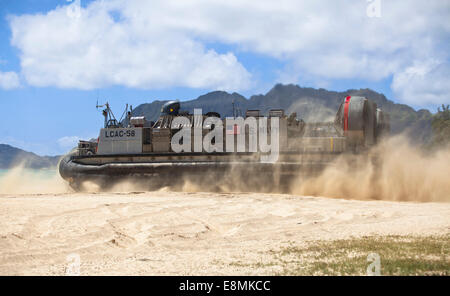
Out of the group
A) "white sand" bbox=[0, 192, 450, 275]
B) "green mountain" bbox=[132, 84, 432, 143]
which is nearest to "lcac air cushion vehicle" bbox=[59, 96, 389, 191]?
"white sand" bbox=[0, 192, 450, 275]

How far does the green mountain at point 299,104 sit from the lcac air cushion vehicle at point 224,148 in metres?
59.5

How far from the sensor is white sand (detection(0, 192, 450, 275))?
4180mm

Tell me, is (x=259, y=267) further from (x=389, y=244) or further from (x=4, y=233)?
(x=4, y=233)

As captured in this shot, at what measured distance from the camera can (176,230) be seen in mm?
6113

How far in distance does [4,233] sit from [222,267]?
313 cm

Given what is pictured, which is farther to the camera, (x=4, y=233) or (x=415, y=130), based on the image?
(x=415, y=130)

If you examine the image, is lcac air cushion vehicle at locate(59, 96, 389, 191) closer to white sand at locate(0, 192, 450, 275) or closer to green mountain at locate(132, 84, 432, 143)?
white sand at locate(0, 192, 450, 275)

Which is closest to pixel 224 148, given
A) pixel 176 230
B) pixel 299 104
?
pixel 176 230

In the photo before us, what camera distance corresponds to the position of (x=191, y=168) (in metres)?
12.2

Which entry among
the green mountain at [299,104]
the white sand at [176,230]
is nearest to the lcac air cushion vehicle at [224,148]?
the white sand at [176,230]

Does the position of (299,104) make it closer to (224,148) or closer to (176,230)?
(224,148)

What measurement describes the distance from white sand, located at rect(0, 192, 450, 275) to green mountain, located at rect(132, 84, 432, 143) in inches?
2551

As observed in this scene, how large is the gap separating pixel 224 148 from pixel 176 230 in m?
6.72

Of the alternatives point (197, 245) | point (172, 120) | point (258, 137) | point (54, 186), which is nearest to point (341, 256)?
point (197, 245)
